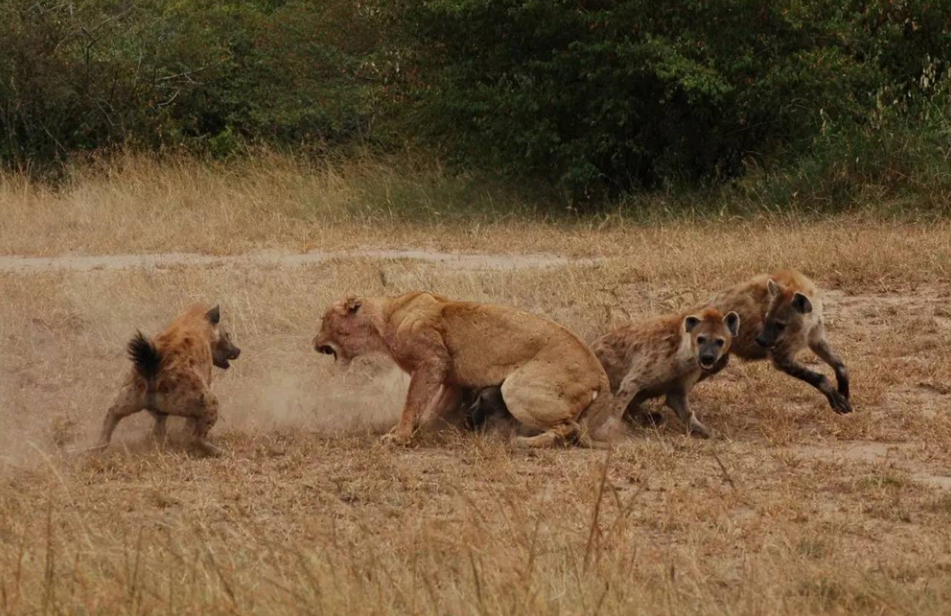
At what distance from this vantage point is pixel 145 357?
304 inches

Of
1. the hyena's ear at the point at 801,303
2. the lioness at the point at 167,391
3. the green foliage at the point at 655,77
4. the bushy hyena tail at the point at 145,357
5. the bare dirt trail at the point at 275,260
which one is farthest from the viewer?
the green foliage at the point at 655,77

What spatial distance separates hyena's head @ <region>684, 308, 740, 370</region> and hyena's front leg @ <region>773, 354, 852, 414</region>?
784mm

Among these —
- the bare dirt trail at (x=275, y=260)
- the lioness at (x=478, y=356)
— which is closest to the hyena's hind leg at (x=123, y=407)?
the lioness at (x=478, y=356)

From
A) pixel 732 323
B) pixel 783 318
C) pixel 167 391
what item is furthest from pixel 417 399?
pixel 783 318

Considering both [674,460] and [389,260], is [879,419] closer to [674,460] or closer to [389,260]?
[674,460]

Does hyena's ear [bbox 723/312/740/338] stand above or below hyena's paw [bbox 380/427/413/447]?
above

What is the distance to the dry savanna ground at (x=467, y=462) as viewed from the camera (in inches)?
202

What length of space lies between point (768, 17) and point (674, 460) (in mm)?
10120

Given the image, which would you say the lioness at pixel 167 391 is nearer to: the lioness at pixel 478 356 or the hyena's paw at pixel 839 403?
the lioness at pixel 478 356

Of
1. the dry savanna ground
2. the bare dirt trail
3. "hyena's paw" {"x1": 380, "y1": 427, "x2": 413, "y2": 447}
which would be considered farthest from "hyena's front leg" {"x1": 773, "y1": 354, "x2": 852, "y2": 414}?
the bare dirt trail

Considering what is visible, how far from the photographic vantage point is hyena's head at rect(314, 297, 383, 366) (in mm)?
8500

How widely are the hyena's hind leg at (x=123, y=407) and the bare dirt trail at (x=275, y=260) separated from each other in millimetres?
5249

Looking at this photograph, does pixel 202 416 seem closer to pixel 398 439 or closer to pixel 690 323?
pixel 398 439

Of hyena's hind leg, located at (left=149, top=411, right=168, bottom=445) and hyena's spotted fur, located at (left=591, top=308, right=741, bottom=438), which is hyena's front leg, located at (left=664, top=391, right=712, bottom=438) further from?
hyena's hind leg, located at (left=149, top=411, right=168, bottom=445)
